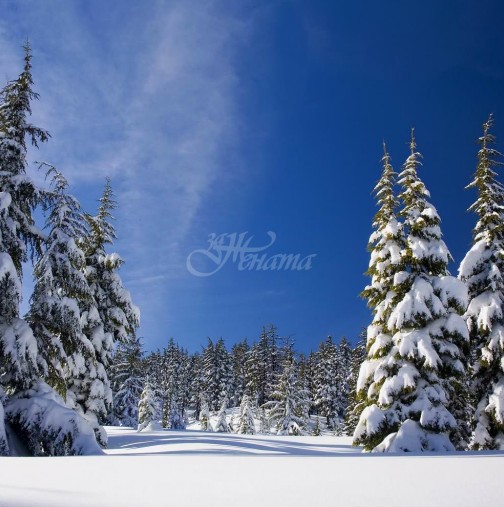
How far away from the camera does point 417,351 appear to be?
15.4 metres

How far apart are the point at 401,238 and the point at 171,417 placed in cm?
5205

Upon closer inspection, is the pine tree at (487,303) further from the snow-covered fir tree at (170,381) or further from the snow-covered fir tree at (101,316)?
the snow-covered fir tree at (170,381)

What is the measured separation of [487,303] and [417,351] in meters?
4.48

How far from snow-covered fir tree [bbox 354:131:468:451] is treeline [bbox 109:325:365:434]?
1347 inches

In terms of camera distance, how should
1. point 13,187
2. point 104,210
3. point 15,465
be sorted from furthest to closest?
1. point 104,210
2. point 13,187
3. point 15,465

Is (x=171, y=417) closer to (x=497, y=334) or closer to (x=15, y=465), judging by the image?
(x=497, y=334)

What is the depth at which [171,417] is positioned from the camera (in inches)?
2376

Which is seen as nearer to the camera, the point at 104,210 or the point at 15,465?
the point at 15,465

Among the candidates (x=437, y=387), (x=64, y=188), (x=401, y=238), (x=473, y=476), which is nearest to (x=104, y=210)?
(x=64, y=188)

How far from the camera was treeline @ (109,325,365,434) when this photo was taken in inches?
1960

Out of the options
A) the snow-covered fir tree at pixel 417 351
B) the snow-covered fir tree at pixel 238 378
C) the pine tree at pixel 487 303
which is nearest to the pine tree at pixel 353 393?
the pine tree at pixel 487 303

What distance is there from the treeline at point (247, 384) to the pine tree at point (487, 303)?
106 feet

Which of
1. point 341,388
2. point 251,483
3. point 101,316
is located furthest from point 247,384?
point 251,483

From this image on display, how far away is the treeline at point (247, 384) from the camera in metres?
49.8
